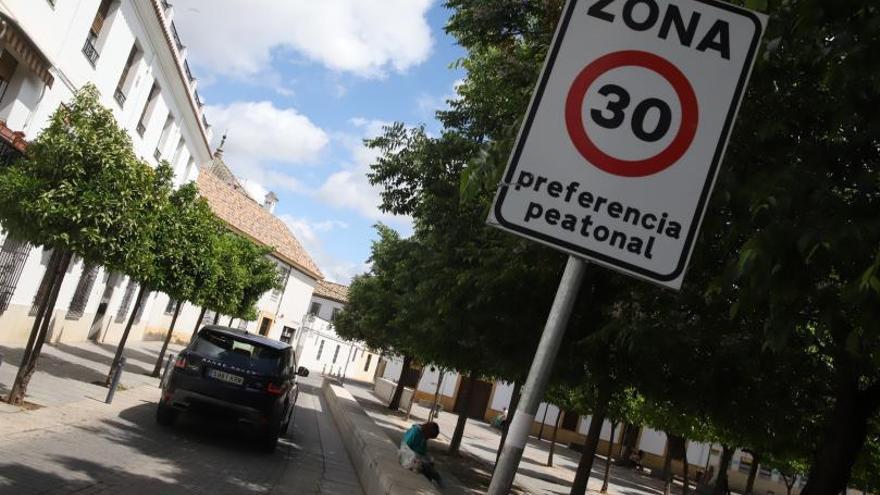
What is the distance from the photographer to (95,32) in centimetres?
1759

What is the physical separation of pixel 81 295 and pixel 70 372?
863cm

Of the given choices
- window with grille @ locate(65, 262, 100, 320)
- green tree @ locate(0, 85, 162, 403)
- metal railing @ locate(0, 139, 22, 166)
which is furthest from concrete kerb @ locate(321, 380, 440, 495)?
window with grille @ locate(65, 262, 100, 320)

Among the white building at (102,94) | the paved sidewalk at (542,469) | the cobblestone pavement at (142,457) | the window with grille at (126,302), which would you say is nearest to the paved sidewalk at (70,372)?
the cobblestone pavement at (142,457)

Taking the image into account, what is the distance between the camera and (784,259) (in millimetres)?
3111

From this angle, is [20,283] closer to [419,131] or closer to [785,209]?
[419,131]

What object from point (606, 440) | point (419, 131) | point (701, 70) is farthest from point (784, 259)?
point (606, 440)

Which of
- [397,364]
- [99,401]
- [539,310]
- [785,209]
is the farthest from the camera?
[397,364]

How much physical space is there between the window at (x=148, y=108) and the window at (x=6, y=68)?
348 inches

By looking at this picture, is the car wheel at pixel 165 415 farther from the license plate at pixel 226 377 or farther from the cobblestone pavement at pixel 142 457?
the license plate at pixel 226 377

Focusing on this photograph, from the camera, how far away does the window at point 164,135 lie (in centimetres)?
2564

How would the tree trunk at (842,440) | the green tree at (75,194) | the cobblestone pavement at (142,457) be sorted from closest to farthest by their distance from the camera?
the cobblestone pavement at (142,457), the tree trunk at (842,440), the green tree at (75,194)

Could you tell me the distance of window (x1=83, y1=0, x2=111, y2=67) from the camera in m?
17.2

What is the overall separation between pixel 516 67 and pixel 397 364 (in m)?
53.7

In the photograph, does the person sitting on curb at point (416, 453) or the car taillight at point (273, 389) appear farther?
Answer: the person sitting on curb at point (416, 453)
